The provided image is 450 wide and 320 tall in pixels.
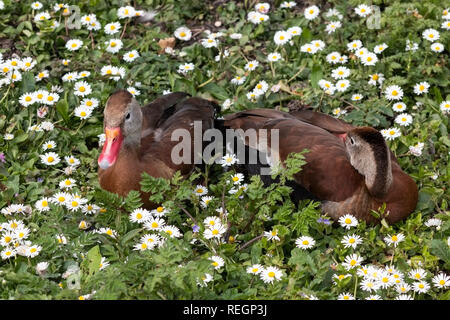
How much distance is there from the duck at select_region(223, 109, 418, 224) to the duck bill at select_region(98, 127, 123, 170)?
1141 mm

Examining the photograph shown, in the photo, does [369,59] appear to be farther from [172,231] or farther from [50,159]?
[50,159]

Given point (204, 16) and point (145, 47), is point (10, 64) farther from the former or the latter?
point (204, 16)

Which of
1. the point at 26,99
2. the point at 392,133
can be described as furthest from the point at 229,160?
the point at 26,99

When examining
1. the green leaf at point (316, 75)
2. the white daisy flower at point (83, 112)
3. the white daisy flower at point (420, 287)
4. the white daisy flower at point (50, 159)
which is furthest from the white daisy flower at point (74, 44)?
the white daisy flower at point (420, 287)

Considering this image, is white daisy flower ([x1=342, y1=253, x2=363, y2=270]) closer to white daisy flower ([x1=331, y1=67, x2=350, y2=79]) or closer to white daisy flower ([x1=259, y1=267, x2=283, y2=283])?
white daisy flower ([x1=259, y1=267, x2=283, y2=283])

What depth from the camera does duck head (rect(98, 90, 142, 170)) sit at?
194 inches

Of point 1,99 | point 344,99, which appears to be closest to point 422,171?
point 344,99

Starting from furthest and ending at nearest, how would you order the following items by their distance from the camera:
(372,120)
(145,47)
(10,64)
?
1. (145,47)
2. (10,64)
3. (372,120)

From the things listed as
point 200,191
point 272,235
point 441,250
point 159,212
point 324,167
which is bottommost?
point 441,250

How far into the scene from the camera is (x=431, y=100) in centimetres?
604

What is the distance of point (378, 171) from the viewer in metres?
4.80

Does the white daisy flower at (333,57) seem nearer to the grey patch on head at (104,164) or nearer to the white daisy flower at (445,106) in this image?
the white daisy flower at (445,106)

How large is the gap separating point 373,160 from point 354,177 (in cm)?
22

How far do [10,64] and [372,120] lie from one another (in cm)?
309
